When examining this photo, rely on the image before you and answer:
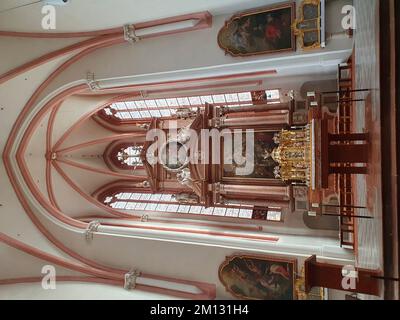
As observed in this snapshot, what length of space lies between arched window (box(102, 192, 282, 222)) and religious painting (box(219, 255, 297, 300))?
6.63 feet

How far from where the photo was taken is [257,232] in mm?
9477

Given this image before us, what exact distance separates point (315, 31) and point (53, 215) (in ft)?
→ 28.1

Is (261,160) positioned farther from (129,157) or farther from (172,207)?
(129,157)

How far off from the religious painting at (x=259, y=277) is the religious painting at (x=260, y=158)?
6.63 feet

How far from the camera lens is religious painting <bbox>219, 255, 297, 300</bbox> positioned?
7812 millimetres

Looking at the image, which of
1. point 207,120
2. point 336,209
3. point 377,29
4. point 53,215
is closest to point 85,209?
point 53,215

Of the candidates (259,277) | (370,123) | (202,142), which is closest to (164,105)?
(202,142)

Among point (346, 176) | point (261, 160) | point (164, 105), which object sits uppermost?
point (164, 105)

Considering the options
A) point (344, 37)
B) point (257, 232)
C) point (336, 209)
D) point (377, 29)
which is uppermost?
point (344, 37)

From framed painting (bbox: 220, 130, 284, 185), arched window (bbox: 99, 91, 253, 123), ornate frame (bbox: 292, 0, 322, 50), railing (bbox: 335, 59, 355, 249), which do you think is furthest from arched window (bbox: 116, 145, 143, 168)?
railing (bbox: 335, 59, 355, 249)

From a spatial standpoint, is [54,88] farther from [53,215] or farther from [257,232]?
[257,232]

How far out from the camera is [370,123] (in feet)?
17.4

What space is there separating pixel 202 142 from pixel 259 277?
11.7 feet

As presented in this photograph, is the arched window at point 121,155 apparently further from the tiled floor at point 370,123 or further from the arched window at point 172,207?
the tiled floor at point 370,123
